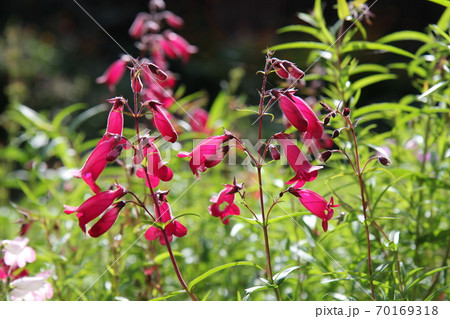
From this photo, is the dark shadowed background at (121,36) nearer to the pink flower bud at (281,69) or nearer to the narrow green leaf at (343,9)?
the narrow green leaf at (343,9)

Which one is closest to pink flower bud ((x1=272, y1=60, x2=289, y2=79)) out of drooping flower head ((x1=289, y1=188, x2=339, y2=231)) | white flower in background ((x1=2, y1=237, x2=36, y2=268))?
drooping flower head ((x1=289, y1=188, x2=339, y2=231))

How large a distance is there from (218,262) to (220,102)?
2.74ft

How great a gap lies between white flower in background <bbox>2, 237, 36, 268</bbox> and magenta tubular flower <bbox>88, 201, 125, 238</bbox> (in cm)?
45

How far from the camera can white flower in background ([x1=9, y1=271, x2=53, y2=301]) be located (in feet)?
4.99

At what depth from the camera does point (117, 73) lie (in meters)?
2.30

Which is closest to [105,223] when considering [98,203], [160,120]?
[98,203]

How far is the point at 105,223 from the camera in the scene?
1.23 m

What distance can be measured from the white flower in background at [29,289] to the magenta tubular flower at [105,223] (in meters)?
0.45

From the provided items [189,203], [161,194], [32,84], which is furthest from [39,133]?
[32,84]

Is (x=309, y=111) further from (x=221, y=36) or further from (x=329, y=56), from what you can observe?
(x=221, y=36)

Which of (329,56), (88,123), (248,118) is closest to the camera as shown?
(329,56)

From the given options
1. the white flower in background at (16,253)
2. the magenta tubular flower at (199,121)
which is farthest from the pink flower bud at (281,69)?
the magenta tubular flower at (199,121)

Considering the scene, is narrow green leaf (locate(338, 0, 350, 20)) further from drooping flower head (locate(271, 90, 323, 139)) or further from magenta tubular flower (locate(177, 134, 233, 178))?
magenta tubular flower (locate(177, 134, 233, 178))

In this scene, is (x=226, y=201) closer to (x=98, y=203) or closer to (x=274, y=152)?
Result: (x=274, y=152)
